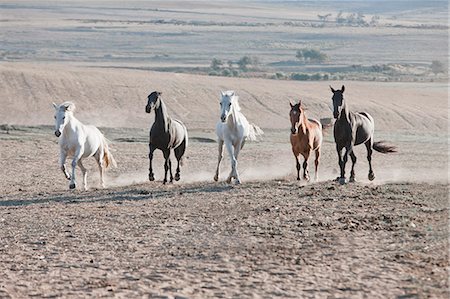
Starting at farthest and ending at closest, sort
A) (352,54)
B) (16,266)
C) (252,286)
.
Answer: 1. (352,54)
2. (16,266)
3. (252,286)

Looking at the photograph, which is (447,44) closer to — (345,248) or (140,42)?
(140,42)

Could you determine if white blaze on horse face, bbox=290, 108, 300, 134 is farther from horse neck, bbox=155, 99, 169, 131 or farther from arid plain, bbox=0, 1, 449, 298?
horse neck, bbox=155, 99, 169, 131

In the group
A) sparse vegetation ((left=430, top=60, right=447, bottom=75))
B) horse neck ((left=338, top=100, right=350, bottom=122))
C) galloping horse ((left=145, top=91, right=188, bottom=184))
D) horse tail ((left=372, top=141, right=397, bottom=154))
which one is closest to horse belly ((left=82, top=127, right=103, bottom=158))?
galloping horse ((left=145, top=91, right=188, bottom=184))

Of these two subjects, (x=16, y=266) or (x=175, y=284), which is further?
(x=16, y=266)

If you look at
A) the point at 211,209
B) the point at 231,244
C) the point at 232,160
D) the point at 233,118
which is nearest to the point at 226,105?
the point at 233,118

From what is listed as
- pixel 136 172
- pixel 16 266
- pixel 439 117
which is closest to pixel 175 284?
pixel 16 266

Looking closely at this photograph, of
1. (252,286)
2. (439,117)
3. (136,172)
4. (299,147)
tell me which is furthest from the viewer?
(439,117)

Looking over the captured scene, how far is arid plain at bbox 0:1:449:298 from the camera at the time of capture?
378 inches

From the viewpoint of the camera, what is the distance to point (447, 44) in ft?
328

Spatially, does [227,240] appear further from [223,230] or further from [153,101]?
[153,101]

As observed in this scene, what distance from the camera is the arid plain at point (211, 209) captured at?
961cm

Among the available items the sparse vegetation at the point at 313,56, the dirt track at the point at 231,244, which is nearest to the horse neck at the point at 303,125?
the dirt track at the point at 231,244

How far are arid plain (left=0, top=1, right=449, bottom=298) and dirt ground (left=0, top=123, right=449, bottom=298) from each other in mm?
23

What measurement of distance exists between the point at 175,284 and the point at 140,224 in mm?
3349
